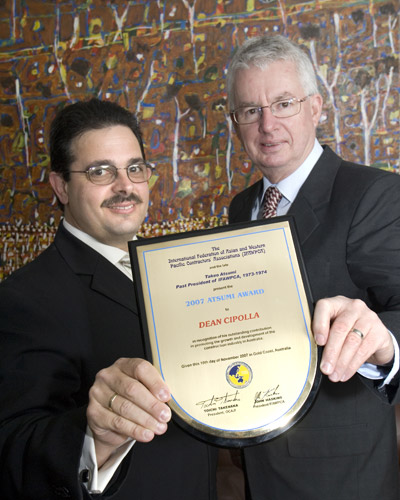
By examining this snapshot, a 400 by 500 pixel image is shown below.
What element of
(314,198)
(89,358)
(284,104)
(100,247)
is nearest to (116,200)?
(100,247)

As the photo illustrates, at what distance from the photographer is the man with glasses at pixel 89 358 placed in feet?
3.50

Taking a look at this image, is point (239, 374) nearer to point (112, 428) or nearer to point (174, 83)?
point (112, 428)

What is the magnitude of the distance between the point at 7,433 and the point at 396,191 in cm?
133

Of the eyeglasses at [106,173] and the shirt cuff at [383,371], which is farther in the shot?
the eyeglasses at [106,173]

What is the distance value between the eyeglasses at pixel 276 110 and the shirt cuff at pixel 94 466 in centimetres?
136

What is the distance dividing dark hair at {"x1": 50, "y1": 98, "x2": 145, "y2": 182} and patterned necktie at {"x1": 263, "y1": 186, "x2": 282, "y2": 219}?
596 mm

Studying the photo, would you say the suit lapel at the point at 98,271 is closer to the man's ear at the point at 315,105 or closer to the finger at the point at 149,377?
the finger at the point at 149,377

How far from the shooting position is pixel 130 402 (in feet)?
3.36

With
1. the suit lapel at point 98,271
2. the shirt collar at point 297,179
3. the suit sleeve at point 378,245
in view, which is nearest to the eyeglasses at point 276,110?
the shirt collar at point 297,179

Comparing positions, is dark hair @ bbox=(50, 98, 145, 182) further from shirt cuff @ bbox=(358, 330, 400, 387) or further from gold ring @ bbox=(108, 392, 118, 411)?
shirt cuff @ bbox=(358, 330, 400, 387)

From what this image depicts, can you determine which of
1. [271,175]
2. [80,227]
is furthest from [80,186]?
[271,175]

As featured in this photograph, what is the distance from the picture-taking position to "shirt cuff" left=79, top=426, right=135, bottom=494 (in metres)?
1.12

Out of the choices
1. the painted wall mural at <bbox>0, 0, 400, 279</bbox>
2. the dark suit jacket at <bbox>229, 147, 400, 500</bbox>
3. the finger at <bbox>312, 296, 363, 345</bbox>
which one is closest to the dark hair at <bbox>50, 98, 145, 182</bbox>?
the dark suit jacket at <bbox>229, 147, 400, 500</bbox>
